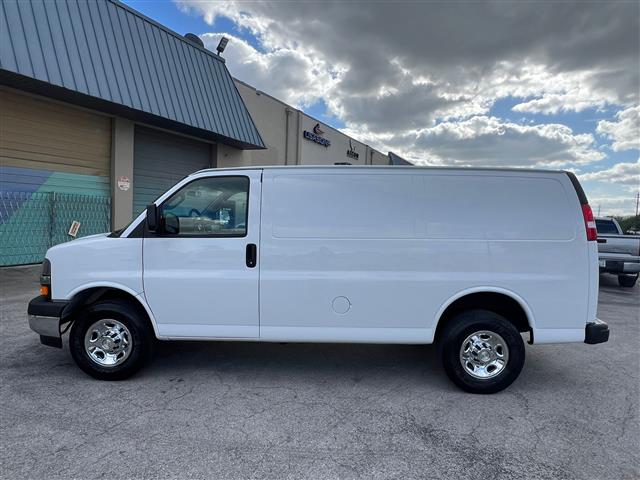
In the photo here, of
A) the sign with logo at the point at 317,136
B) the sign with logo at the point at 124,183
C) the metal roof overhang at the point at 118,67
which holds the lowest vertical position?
the sign with logo at the point at 124,183

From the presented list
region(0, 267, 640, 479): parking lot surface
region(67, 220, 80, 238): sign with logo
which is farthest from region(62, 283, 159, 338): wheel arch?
region(67, 220, 80, 238): sign with logo

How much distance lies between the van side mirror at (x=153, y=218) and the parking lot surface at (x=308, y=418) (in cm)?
155

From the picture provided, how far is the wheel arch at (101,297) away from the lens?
4086 millimetres

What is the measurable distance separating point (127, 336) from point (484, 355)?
11.6 ft

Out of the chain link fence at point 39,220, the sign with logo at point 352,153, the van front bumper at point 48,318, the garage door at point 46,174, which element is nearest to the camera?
the van front bumper at point 48,318

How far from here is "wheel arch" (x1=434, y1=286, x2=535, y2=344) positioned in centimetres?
399

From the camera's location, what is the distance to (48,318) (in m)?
4.08

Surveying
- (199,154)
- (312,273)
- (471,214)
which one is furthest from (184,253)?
(199,154)

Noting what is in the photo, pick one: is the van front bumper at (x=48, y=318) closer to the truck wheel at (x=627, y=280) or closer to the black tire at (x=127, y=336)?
the black tire at (x=127, y=336)

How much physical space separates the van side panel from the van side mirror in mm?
1027

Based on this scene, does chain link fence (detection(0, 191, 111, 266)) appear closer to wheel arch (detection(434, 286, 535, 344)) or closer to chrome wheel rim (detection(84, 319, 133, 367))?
chrome wheel rim (detection(84, 319, 133, 367))

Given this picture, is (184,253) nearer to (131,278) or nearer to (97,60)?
(131,278)

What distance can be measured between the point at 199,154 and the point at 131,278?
36.1 ft

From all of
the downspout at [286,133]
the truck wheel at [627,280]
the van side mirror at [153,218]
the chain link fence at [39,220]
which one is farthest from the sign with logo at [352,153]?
the van side mirror at [153,218]
